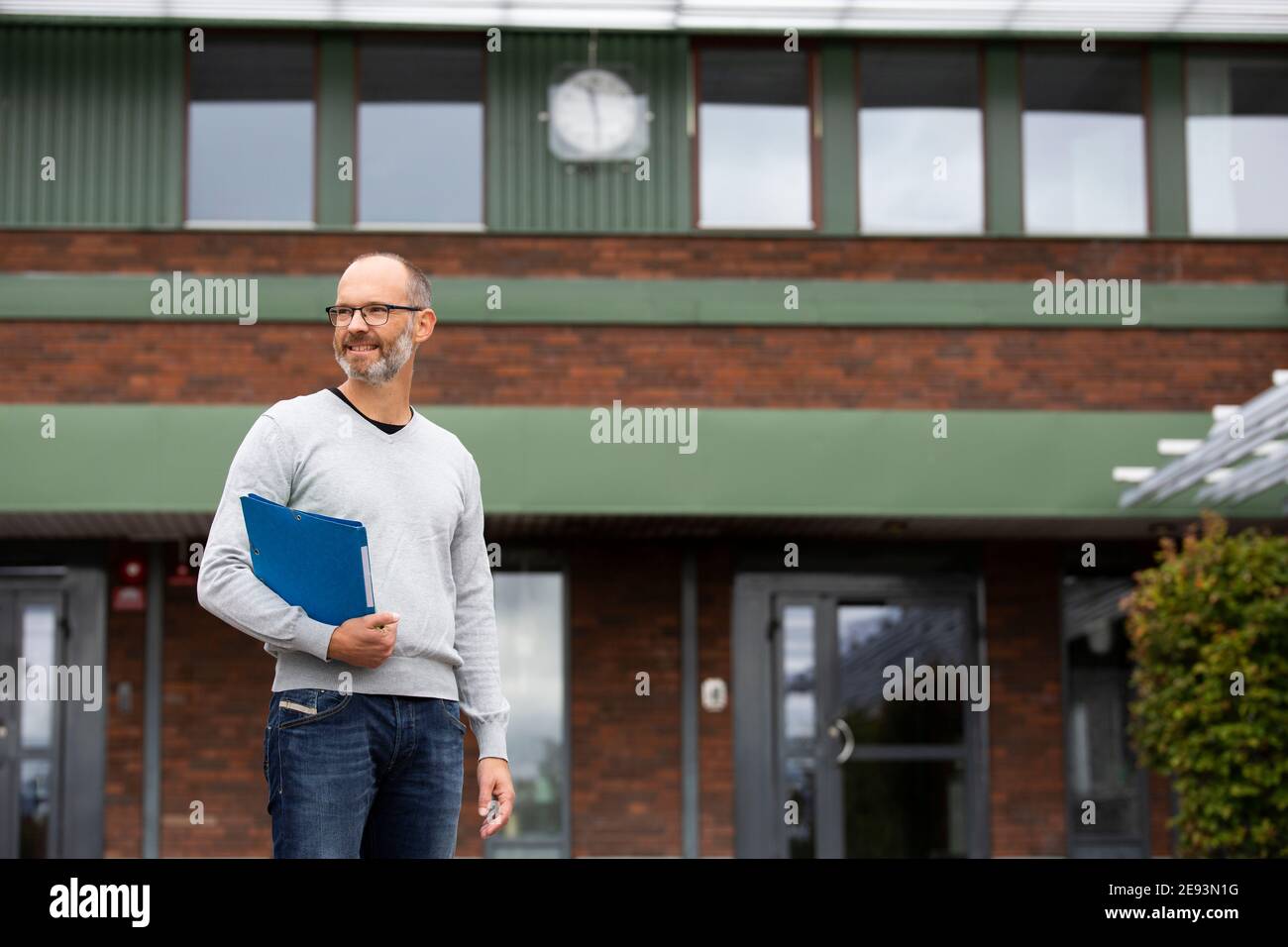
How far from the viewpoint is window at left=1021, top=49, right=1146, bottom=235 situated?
1246 cm

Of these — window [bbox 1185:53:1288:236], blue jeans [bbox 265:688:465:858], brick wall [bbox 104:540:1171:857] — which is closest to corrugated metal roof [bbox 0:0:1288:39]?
window [bbox 1185:53:1288:236]

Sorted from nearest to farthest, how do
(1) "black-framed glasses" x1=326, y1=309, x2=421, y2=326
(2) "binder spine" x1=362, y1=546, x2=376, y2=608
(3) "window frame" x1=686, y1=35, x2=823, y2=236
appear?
(2) "binder spine" x1=362, y1=546, x2=376, y2=608
(1) "black-framed glasses" x1=326, y1=309, x2=421, y2=326
(3) "window frame" x1=686, y1=35, x2=823, y2=236

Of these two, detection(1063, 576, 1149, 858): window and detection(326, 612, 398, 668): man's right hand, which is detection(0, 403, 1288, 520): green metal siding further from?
detection(326, 612, 398, 668): man's right hand

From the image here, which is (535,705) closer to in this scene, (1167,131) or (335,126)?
(335,126)

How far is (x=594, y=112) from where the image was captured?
12297mm

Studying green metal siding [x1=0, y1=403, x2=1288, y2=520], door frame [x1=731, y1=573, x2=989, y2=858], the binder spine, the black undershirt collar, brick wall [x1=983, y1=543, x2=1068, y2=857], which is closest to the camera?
the binder spine

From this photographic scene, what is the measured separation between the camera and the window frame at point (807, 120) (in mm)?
12297

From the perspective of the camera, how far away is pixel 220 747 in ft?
39.1

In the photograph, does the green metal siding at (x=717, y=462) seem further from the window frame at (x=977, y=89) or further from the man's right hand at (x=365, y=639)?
the man's right hand at (x=365, y=639)

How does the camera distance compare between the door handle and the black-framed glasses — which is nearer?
the black-framed glasses

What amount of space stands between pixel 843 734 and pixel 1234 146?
17.4 ft

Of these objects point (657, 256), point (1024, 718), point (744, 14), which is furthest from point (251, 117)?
point (1024, 718)

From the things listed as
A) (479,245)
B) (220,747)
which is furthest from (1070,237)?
(220,747)
